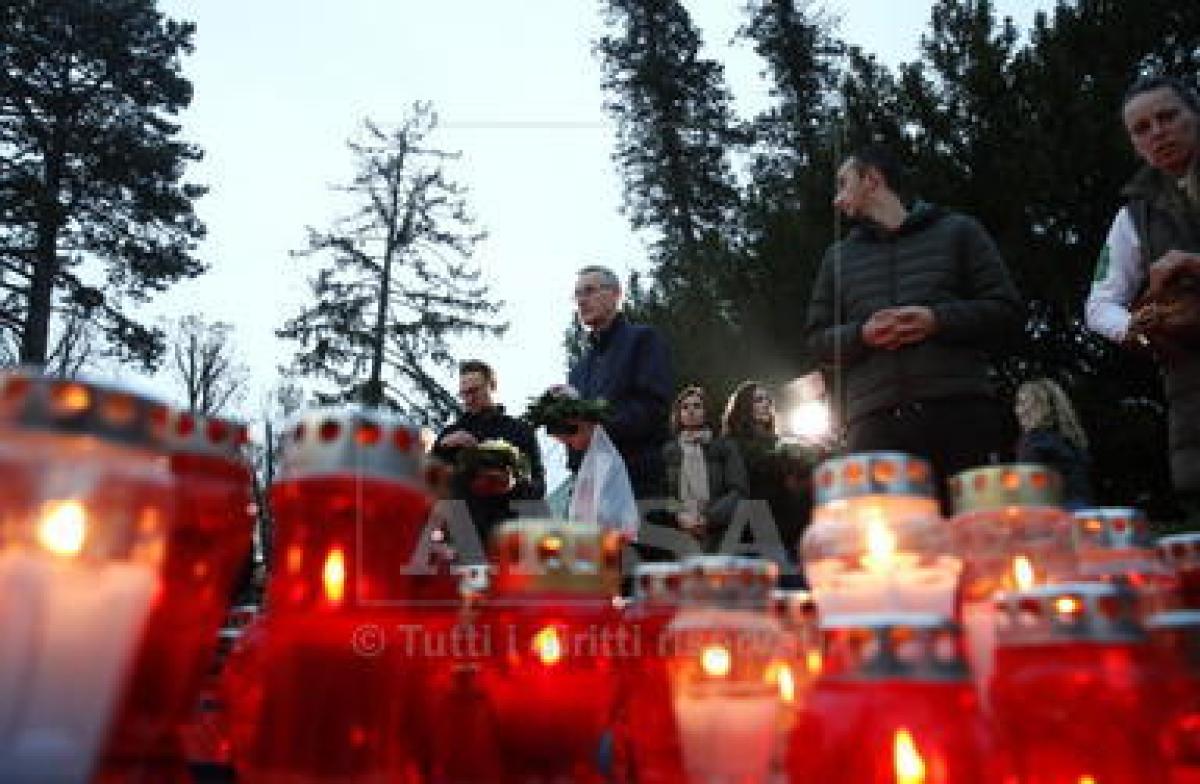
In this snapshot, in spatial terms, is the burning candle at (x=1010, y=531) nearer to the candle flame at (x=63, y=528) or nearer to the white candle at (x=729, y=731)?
the white candle at (x=729, y=731)

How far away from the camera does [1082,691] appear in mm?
672

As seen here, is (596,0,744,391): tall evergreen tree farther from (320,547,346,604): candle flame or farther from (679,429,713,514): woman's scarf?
(320,547,346,604): candle flame

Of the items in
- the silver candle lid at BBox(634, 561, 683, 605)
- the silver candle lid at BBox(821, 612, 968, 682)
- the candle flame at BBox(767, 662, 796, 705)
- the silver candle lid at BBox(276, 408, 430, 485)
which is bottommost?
the candle flame at BBox(767, 662, 796, 705)

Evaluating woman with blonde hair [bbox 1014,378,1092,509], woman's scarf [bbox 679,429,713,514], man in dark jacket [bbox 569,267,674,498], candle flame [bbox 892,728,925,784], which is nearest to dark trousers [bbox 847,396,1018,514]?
man in dark jacket [bbox 569,267,674,498]

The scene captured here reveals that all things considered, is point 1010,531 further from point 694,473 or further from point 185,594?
point 694,473

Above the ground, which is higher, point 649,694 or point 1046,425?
point 1046,425

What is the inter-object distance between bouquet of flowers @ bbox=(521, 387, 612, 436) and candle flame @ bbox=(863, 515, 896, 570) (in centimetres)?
162

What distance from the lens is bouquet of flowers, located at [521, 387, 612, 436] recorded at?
2.42m

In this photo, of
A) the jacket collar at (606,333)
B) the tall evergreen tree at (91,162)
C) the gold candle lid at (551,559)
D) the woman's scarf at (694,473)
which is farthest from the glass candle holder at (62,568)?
the tall evergreen tree at (91,162)

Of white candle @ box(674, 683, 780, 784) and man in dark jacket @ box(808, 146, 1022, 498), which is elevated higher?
man in dark jacket @ box(808, 146, 1022, 498)

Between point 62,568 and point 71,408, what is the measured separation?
9 cm

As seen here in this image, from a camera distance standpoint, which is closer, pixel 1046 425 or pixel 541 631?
pixel 541 631

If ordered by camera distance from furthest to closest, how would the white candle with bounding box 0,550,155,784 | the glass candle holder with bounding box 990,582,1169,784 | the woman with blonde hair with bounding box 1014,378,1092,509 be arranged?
the woman with blonde hair with bounding box 1014,378,1092,509 → the glass candle holder with bounding box 990,582,1169,784 → the white candle with bounding box 0,550,155,784

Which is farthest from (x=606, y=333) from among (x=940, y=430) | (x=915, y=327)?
(x=915, y=327)
